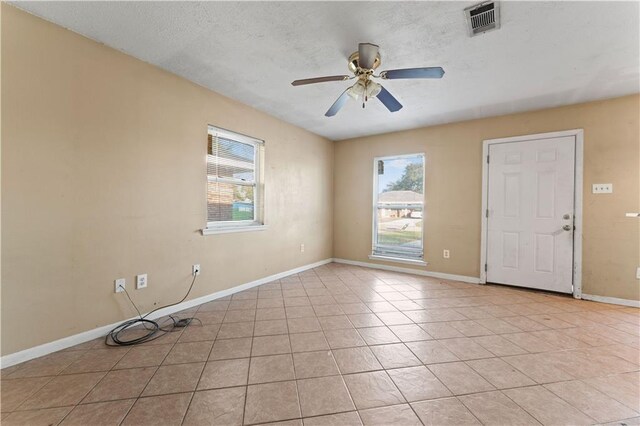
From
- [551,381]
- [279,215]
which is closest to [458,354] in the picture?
[551,381]

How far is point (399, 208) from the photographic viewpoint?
456 cm

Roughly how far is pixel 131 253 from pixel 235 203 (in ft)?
4.38

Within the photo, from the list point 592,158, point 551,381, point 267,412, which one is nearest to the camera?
point 267,412

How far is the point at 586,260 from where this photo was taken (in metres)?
3.17

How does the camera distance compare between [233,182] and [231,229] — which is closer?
[231,229]

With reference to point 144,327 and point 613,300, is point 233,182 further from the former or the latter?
point 613,300

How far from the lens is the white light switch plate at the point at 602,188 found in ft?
10.1

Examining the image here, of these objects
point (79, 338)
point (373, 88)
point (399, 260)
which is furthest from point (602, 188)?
point (79, 338)

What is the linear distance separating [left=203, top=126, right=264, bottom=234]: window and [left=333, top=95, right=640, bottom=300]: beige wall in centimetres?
197

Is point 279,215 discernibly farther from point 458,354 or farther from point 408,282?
point 458,354

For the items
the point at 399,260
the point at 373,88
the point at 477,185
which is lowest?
the point at 399,260

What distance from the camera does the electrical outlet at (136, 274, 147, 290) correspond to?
239cm

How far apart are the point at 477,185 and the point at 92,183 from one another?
4621 millimetres

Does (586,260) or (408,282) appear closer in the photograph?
(586,260)
